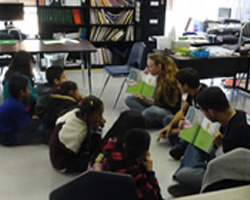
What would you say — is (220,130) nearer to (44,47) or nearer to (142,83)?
(142,83)

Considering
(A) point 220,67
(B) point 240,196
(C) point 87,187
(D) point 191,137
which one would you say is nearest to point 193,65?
(A) point 220,67

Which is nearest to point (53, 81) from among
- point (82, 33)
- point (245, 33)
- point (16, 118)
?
point (16, 118)

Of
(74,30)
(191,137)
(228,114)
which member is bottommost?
(191,137)

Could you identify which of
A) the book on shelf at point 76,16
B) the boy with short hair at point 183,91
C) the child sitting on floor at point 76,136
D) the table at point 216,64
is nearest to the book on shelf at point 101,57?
the book on shelf at point 76,16

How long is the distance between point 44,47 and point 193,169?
253 centimetres

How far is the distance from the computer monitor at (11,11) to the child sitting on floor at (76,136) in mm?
3290

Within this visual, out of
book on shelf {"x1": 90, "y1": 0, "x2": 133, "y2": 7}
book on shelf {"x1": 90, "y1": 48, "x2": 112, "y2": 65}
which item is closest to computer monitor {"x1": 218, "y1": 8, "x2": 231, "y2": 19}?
book on shelf {"x1": 90, "y1": 0, "x2": 133, "y2": 7}

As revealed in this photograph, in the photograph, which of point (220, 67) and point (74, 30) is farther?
point (74, 30)

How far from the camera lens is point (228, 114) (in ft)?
5.82

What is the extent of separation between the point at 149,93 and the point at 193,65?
74cm

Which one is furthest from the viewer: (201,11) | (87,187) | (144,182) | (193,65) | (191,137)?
(201,11)

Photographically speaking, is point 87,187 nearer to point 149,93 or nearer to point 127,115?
point 127,115

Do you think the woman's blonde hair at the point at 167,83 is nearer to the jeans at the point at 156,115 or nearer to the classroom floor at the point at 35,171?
the jeans at the point at 156,115

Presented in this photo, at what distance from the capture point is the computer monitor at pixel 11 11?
16.1 feet
